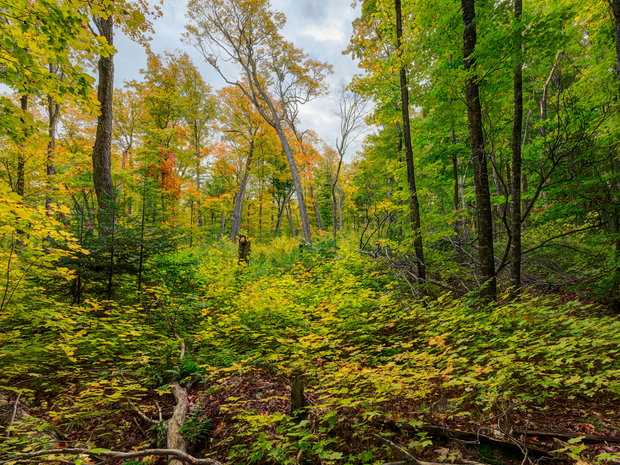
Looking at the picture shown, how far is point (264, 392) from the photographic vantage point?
3088mm

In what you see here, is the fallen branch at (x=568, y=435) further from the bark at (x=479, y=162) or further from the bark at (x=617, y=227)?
the bark at (x=617, y=227)

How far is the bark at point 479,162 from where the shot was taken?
389cm

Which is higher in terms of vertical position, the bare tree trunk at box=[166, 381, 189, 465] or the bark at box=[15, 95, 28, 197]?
the bark at box=[15, 95, 28, 197]

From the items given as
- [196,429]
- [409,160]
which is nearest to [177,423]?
[196,429]

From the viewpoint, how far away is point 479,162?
13.1ft

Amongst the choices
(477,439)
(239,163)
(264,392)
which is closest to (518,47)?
(477,439)

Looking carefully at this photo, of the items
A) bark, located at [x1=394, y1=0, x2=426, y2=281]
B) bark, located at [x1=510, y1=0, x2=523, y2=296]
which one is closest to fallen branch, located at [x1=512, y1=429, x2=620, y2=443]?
bark, located at [x1=510, y1=0, x2=523, y2=296]

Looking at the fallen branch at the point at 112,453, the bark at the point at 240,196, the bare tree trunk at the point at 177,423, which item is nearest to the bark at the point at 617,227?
the fallen branch at the point at 112,453

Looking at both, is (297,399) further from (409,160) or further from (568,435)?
(409,160)

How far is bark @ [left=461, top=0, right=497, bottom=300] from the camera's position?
3.89m

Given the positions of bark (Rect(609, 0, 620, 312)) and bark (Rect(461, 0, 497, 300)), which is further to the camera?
bark (Rect(461, 0, 497, 300))

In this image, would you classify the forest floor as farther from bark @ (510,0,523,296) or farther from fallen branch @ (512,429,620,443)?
bark @ (510,0,523,296)

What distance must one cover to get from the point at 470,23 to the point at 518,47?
83 centimetres

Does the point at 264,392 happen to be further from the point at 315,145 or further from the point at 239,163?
the point at 315,145
